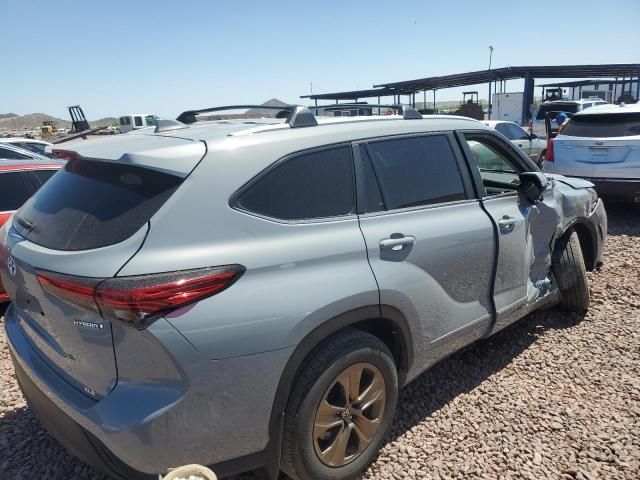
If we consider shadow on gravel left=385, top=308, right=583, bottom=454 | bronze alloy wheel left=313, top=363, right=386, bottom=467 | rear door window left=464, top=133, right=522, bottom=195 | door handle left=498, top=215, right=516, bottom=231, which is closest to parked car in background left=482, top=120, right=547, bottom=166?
rear door window left=464, top=133, right=522, bottom=195

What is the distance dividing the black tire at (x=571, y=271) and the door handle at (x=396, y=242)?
7.03 ft

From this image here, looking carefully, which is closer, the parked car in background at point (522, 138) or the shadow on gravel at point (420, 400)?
the shadow on gravel at point (420, 400)

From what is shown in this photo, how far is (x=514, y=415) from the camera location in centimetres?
301

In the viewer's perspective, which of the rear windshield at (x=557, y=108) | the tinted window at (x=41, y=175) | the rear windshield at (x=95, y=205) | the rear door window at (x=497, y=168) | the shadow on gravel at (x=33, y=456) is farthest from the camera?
the rear windshield at (x=557, y=108)

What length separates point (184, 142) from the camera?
2.15 metres

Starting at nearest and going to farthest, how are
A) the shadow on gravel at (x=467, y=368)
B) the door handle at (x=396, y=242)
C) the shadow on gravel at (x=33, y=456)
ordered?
the door handle at (x=396, y=242)
the shadow on gravel at (x=33, y=456)
the shadow on gravel at (x=467, y=368)

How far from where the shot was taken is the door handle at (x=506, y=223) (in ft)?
10.3

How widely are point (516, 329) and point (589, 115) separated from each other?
5.37 m

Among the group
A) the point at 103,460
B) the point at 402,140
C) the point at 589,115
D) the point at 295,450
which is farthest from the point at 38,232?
the point at 589,115

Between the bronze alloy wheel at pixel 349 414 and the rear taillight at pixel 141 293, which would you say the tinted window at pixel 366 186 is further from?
the rear taillight at pixel 141 293

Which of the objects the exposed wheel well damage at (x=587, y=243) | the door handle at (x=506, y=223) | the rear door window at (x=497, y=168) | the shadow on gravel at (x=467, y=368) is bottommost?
the shadow on gravel at (x=467, y=368)

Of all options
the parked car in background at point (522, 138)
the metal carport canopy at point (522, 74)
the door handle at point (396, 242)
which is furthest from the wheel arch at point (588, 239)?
the metal carport canopy at point (522, 74)

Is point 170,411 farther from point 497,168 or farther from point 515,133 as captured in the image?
point 515,133

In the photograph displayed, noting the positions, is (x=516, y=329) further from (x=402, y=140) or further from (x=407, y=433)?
(x=402, y=140)
